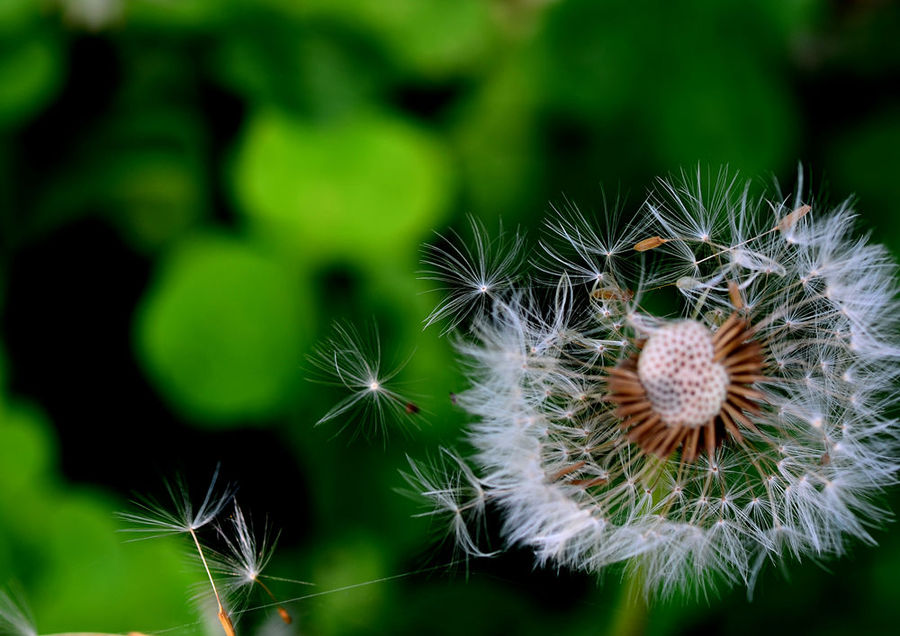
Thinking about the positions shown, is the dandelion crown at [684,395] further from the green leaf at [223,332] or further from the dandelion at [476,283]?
the green leaf at [223,332]

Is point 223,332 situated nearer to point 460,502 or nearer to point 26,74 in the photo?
point 26,74

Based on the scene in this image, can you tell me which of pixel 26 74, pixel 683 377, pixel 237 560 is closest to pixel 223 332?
pixel 26 74

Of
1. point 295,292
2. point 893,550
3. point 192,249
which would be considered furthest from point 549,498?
point 192,249

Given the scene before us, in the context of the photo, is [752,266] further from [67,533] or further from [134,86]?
[134,86]

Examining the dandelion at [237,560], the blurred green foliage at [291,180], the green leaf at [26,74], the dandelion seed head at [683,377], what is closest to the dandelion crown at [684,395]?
the dandelion seed head at [683,377]

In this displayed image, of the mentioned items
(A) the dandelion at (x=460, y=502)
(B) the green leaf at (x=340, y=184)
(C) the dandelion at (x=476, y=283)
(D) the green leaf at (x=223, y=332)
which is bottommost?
(D) the green leaf at (x=223, y=332)

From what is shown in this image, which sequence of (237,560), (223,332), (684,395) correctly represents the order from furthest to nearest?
(223,332)
(237,560)
(684,395)
